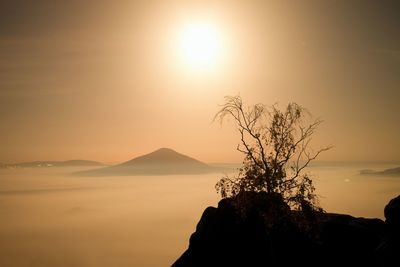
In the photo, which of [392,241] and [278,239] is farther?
Result: [278,239]

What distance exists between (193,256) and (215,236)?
3.61 metres

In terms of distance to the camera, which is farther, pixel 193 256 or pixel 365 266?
pixel 193 256

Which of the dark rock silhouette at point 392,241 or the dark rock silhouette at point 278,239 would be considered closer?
the dark rock silhouette at point 392,241

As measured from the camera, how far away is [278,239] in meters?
41.8

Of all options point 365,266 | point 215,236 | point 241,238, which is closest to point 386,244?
point 365,266

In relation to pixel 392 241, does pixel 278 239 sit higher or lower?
lower

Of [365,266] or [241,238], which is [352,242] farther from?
[241,238]

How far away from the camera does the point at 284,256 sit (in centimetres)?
4109

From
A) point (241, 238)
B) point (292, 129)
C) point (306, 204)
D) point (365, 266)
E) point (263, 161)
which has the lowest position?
point (365, 266)

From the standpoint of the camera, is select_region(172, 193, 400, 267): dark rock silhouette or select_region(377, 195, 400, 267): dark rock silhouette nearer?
Result: select_region(377, 195, 400, 267): dark rock silhouette

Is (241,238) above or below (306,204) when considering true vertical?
below

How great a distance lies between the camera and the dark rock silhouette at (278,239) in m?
39.1

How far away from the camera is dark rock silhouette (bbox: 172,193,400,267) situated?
3906 cm

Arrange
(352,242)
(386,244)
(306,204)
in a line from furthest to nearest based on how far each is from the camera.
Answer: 1. (352,242)
2. (306,204)
3. (386,244)
